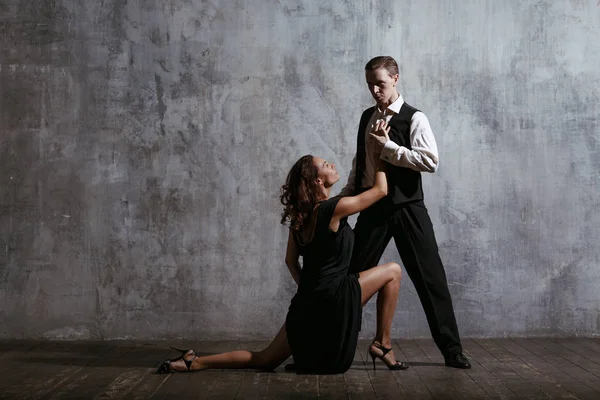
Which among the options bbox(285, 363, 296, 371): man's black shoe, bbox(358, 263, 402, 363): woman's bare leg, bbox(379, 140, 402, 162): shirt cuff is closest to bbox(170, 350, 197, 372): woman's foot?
bbox(285, 363, 296, 371): man's black shoe

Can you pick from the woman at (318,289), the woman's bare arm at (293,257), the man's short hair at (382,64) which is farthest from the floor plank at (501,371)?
the man's short hair at (382,64)

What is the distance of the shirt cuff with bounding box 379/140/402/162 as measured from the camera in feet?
11.5

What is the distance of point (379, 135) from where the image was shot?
11.8 ft

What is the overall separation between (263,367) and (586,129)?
2.59m

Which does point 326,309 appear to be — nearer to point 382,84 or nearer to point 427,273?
point 427,273

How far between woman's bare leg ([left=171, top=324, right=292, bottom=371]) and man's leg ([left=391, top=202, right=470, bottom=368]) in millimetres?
728

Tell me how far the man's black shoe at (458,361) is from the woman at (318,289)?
537 mm

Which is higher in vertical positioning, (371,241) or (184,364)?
(371,241)

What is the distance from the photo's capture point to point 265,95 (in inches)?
184

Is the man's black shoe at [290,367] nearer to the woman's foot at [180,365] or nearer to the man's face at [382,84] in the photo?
the woman's foot at [180,365]

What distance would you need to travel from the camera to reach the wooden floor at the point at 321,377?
302cm

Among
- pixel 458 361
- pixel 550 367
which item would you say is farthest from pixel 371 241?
pixel 550 367

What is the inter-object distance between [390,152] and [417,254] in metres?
0.53

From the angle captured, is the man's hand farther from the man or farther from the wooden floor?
the wooden floor
